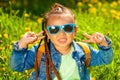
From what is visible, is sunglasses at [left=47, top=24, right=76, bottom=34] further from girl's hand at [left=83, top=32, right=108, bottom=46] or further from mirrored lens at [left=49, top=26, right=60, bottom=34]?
girl's hand at [left=83, top=32, right=108, bottom=46]

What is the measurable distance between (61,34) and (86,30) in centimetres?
225

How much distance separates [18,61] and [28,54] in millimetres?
112

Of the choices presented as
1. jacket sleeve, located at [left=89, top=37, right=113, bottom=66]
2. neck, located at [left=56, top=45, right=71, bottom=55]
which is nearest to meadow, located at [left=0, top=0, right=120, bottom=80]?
jacket sleeve, located at [left=89, top=37, right=113, bottom=66]

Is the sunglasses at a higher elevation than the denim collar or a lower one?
higher

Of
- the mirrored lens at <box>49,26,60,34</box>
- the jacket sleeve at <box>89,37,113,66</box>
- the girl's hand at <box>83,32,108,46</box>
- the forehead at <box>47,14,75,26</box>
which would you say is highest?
the forehead at <box>47,14,75,26</box>

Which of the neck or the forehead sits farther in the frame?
the neck

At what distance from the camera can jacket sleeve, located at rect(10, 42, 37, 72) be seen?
3441mm

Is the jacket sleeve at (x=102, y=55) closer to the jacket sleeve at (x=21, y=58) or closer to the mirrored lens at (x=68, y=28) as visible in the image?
the mirrored lens at (x=68, y=28)

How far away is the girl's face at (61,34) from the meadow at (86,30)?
0.97m

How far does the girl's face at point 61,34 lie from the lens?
3.40 meters

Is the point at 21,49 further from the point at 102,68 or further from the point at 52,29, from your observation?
the point at 102,68

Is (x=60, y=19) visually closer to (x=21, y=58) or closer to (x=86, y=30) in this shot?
(x=21, y=58)

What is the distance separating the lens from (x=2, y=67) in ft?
14.7

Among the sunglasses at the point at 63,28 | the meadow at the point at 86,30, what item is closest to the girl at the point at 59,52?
the sunglasses at the point at 63,28
